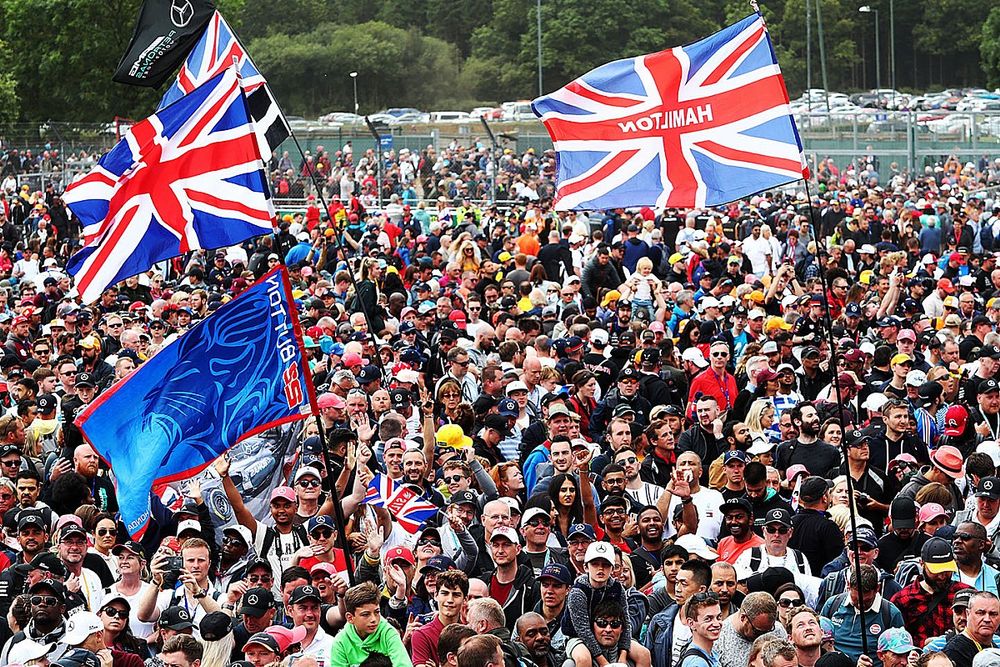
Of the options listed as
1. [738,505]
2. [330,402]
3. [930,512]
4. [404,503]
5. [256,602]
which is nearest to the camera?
[256,602]

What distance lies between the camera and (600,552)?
26.8 ft

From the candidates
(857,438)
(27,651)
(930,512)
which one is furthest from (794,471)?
(27,651)

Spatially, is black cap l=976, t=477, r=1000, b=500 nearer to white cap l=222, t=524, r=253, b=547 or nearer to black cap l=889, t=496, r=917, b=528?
black cap l=889, t=496, r=917, b=528

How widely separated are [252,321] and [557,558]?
1.99 m

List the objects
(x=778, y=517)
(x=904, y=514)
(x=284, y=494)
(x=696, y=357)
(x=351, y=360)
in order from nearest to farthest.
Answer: (x=778, y=517) → (x=904, y=514) → (x=284, y=494) → (x=351, y=360) → (x=696, y=357)

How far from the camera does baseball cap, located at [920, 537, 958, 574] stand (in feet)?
27.6

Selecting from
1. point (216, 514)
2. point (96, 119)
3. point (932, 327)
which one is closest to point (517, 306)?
point (932, 327)

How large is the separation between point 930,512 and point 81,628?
4.51 meters

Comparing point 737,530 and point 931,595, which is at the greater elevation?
point 737,530

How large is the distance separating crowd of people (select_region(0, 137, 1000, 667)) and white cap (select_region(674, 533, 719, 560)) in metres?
0.03

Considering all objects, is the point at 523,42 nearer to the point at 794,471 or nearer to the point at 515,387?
the point at 515,387

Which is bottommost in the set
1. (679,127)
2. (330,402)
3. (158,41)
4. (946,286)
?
(946,286)

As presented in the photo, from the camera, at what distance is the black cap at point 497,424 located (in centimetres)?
1188

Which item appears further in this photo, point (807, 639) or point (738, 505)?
point (738, 505)
